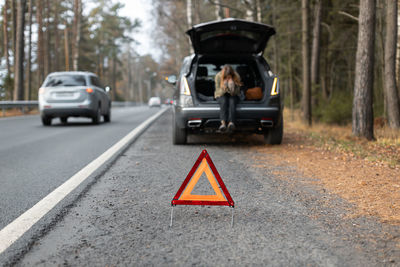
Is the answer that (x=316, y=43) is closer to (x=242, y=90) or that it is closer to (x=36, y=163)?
(x=242, y=90)

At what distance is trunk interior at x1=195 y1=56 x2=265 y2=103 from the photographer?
934cm

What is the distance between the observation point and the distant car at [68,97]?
1538 cm

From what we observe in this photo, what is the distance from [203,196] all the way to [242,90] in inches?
232

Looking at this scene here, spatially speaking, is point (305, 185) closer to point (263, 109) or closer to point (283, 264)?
point (283, 264)

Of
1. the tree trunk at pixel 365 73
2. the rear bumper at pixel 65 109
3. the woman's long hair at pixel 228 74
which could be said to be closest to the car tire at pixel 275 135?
the woman's long hair at pixel 228 74

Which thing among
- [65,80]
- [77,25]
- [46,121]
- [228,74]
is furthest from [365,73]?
[77,25]

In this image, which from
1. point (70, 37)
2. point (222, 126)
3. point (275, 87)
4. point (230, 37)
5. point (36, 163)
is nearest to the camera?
point (36, 163)

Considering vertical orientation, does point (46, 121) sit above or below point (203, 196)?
above

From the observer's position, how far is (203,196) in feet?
12.8

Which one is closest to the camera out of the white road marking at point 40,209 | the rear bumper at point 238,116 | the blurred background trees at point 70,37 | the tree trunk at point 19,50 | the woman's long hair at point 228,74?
the white road marking at point 40,209

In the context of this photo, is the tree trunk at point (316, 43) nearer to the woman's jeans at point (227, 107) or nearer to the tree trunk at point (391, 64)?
the tree trunk at point (391, 64)

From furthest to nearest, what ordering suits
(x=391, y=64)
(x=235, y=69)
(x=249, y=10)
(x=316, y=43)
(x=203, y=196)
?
(x=249, y=10) → (x=316, y=43) → (x=391, y=64) → (x=235, y=69) → (x=203, y=196)

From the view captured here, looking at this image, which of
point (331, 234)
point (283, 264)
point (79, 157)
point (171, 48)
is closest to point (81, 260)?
point (283, 264)

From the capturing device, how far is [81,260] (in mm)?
2848
